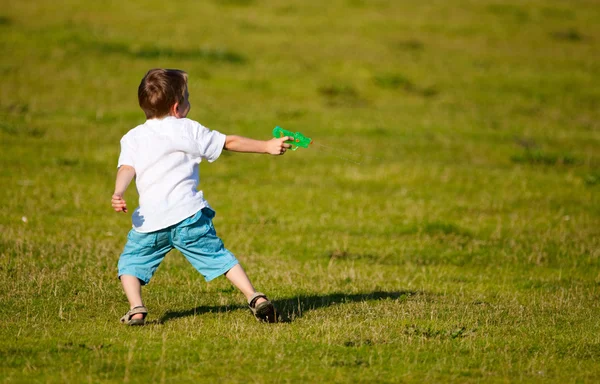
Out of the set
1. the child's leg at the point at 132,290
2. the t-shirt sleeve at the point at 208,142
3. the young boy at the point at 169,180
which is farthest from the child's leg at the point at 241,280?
the t-shirt sleeve at the point at 208,142

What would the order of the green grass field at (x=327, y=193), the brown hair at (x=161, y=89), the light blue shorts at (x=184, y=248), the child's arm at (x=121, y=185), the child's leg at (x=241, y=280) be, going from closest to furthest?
1. the green grass field at (x=327, y=193)
2. the child's arm at (x=121, y=185)
3. the brown hair at (x=161, y=89)
4. the light blue shorts at (x=184, y=248)
5. the child's leg at (x=241, y=280)

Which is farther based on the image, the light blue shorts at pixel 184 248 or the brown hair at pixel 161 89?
the light blue shorts at pixel 184 248

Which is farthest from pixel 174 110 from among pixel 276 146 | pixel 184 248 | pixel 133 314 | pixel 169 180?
pixel 133 314

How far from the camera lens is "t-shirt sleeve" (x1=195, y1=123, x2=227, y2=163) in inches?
285

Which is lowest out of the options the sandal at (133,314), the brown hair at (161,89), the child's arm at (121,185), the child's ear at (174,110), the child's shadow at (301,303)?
the child's shadow at (301,303)

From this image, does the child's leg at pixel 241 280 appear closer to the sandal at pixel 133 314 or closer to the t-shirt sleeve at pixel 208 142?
the sandal at pixel 133 314

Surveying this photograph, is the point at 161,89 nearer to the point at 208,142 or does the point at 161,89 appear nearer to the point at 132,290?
the point at 208,142

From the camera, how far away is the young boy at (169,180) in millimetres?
7199

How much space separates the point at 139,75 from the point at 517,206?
13.5 m

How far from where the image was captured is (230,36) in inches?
1215

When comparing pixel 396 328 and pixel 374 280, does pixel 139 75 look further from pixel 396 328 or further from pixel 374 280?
pixel 396 328

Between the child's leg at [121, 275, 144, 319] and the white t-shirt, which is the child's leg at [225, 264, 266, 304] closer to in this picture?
the white t-shirt

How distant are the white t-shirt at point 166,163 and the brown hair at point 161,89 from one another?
15 cm

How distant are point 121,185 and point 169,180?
0.41 m
